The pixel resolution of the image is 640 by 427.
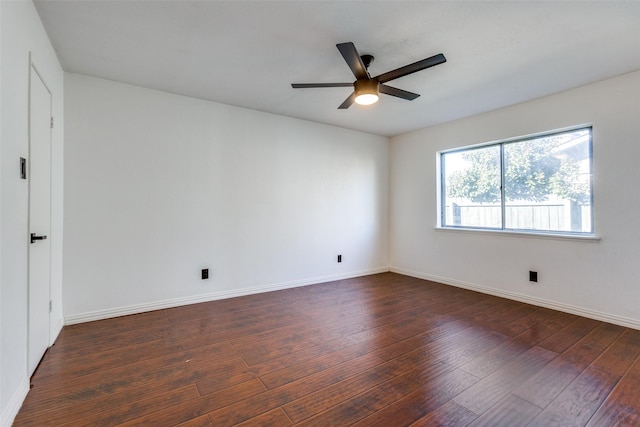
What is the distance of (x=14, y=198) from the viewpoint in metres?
1.56

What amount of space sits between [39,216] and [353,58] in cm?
244

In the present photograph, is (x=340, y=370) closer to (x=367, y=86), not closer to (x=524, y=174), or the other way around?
(x=367, y=86)

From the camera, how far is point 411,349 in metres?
2.23

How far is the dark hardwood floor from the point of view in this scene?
1531mm

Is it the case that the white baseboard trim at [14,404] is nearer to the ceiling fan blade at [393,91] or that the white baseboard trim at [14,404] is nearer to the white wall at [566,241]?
the ceiling fan blade at [393,91]

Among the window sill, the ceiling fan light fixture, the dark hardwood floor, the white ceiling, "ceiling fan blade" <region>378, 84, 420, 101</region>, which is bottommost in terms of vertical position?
the dark hardwood floor

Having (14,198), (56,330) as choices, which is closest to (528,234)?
(14,198)

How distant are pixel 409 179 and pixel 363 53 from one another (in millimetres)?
2771

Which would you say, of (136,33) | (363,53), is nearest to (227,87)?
(136,33)

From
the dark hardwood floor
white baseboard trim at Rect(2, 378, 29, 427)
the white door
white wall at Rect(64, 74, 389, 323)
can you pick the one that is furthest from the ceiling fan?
white baseboard trim at Rect(2, 378, 29, 427)

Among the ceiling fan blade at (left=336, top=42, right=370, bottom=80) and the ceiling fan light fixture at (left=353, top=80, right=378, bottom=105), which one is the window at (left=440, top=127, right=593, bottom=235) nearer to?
the ceiling fan light fixture at (left=353, top=80, right=378, bottom=105)

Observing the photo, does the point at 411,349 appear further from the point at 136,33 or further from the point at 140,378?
the point at 136,33

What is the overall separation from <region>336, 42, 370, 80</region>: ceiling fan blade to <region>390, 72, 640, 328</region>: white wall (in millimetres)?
2373

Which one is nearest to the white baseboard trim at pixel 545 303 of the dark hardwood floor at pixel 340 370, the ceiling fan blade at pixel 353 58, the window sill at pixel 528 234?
the dark hardwood floor at pixel 340 370
